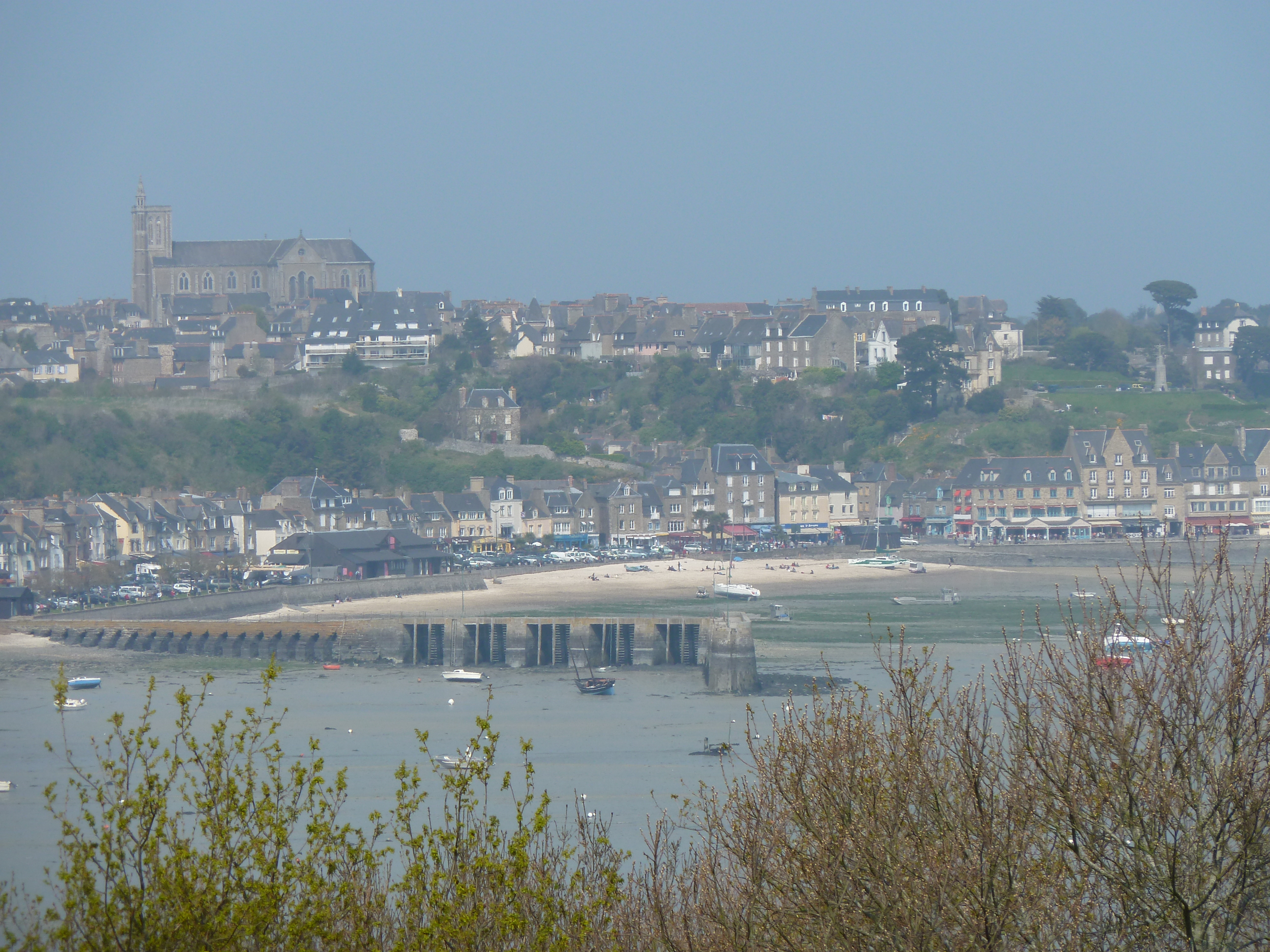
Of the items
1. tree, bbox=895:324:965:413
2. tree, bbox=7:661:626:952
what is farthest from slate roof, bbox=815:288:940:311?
tree, bbox=7:661:626:952

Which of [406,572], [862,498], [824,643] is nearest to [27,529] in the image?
[406,572]

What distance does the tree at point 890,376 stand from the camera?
215 ft

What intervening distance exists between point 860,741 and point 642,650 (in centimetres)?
2262

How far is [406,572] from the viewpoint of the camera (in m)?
44.2

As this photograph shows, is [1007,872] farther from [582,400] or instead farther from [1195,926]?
[582,400]

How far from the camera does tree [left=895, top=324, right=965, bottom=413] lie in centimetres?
6344

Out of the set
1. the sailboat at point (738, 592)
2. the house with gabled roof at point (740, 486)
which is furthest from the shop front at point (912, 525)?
the sailboat at point (738, 592)

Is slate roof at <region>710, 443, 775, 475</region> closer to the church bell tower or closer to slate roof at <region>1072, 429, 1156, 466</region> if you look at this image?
slate roof at <region>1072, 429, 1156, 466</region>

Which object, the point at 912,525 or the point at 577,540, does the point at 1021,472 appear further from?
the point at 577,540

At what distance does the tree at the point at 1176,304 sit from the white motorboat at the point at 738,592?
4477 cm

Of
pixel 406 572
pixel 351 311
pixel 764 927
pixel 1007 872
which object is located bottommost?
pixel 406 572

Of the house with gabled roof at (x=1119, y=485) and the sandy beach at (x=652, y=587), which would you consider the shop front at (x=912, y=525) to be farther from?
the sandy beach at (x=652, y=587)

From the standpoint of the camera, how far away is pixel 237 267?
91.4 meters

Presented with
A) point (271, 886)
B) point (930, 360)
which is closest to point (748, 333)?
point (930, 360)
